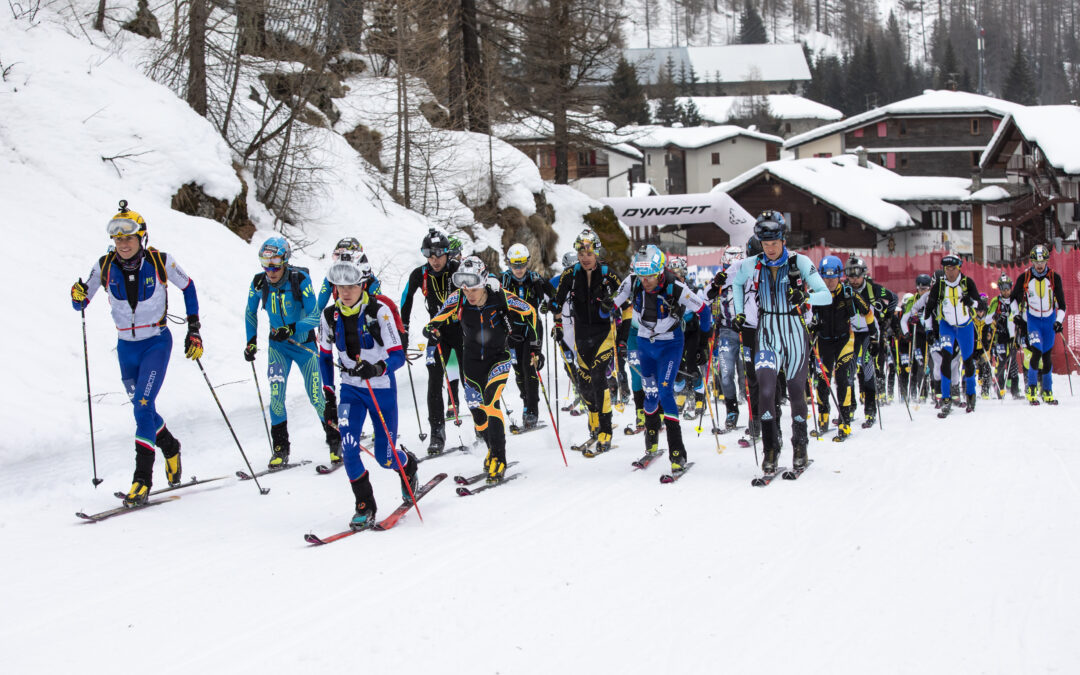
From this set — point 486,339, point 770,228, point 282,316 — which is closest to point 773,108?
point 770,228

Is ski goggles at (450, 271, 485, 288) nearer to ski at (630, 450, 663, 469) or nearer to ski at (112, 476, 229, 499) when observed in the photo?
ski at (630, 450, 663, 469)

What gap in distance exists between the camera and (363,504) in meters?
7.29

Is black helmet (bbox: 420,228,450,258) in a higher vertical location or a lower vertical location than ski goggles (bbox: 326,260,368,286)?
higher

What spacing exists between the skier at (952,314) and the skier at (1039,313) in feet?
5.25

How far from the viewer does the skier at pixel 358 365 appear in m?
7.21

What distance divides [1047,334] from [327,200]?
14.2 metres

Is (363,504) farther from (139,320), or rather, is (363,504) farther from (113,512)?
(139,320)

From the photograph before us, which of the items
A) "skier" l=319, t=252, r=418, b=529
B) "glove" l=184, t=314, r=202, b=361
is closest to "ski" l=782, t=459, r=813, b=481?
"skier" l=319, t=252, r=418, b=529

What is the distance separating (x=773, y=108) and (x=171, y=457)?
106m

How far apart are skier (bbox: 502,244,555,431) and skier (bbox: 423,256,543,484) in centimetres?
144

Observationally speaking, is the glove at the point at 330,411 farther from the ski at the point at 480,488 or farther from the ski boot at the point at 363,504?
the ski boot at the point at 363,504

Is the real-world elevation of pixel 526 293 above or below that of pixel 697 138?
below

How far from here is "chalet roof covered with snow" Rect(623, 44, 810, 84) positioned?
13200 cm

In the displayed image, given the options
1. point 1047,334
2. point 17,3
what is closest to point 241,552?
point 1047,334
